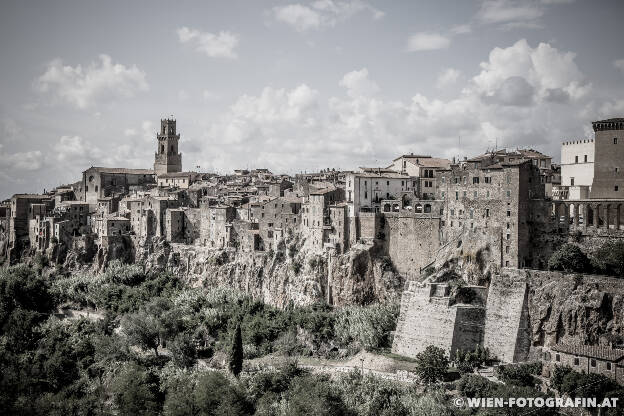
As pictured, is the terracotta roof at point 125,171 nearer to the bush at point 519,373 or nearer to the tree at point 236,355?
the tree at point 236,355

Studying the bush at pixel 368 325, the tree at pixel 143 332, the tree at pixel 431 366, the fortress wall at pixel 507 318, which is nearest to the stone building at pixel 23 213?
the tree at pixel 143 332

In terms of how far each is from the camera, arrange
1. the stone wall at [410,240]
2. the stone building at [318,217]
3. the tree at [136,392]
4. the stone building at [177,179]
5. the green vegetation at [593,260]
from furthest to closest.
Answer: the stone building at [177,179] < the stone building at [318,217] < the stone wall at [410,240] < the tree at [136,392] < the green vegetation at [593,260]

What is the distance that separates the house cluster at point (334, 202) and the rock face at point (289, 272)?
1386 millimetres

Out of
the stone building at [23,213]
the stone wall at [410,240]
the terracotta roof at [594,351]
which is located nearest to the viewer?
the terracotta roof at [594,351]

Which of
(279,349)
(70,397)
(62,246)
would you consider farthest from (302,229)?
(62,246)

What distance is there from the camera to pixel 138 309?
58.8 meters

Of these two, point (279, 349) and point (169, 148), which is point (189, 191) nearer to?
point (169, 148)

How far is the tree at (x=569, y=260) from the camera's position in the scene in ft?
127

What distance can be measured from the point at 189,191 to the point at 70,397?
101 ft

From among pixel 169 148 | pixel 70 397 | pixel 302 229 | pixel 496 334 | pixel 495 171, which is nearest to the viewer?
pixel 496 334

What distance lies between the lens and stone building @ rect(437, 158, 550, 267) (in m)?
41.7

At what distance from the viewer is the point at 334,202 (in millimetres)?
54594

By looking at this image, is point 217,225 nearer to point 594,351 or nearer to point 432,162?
point 432,162

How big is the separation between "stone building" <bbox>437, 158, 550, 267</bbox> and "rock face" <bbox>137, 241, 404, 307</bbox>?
25.0ft
